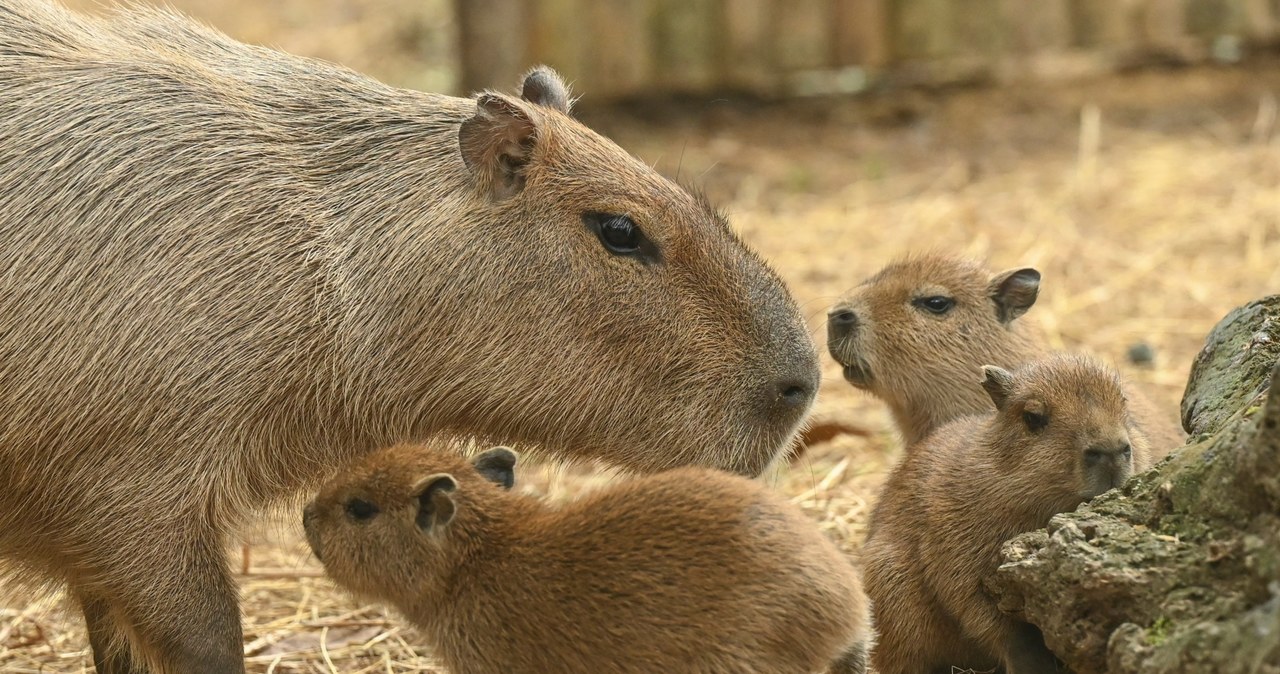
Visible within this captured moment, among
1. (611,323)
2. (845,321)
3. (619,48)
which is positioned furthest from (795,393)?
(619,48)

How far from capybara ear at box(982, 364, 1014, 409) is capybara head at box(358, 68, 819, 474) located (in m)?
0.47

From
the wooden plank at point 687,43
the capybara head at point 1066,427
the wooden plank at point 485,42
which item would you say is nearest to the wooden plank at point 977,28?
the wooden plank at point 687,43

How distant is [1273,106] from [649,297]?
335 inches

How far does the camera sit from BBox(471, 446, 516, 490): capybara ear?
382 centimetres

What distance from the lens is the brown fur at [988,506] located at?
3930 mm

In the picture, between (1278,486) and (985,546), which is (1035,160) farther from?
(1278,486)

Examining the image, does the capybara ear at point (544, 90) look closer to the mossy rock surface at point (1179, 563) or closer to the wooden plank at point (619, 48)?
the mossy rock surface at point (1179, 563)

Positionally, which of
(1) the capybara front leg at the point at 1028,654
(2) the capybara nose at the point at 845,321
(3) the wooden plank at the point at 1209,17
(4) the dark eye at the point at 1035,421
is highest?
(3) the wooden plank at the point at 1209,17

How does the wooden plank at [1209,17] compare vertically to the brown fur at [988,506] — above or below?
above

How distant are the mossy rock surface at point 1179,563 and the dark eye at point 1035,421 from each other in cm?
36

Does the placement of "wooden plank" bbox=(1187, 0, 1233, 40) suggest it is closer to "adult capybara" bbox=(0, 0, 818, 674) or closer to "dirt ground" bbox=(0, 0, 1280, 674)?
"dirt ground" bbox=(0, 0, 1280, 674)

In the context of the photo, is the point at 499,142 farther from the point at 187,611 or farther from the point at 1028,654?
the point at 1028,654

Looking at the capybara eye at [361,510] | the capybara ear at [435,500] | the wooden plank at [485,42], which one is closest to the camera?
the capybara ear at [435,500]

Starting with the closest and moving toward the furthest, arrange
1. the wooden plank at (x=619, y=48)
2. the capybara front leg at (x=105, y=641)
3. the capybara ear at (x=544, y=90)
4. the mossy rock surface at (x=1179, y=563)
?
1. the mossy rock surface at (x=1179, y=563)
2. the capybara front leg at (x=105, y=641)
3. the capybara ear at (x=544, y=90)
4. the wooden plank at (x=619, y=48)
